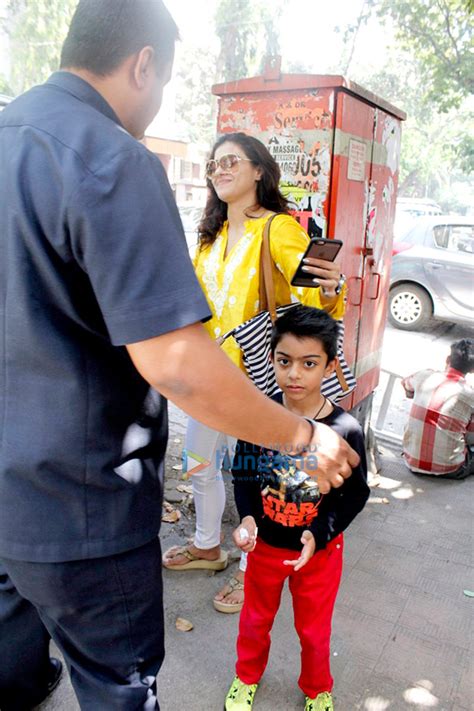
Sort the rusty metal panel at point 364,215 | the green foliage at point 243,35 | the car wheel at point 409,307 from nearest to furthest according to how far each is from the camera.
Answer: the rusty metal panel at point 364,215 < the car wheel at point 409,307 < the green foliage at point 243,35

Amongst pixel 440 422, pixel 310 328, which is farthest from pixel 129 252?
pixel 440 422

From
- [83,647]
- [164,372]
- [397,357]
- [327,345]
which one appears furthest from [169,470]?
[397,357]

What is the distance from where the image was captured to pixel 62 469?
1.23 m

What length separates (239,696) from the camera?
2.11 metres

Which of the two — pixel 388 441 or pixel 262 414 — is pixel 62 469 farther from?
pixel 388 441

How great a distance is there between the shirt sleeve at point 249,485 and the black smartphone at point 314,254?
66cm

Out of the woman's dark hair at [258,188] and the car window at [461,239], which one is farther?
the car window at [461,239]

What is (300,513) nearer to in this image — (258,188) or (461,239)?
(258,188)

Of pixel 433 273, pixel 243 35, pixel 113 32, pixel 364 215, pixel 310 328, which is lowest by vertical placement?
pixel 433 273

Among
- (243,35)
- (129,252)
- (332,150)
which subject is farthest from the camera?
(243,35)

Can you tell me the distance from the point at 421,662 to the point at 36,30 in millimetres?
16874

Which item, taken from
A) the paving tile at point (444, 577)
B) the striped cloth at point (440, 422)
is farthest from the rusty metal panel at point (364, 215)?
the paving tile at point (444, 577)

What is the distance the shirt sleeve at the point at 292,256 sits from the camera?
2381mm

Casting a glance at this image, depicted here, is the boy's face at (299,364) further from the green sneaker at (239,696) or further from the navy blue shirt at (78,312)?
the green sneaker at (239,696)
